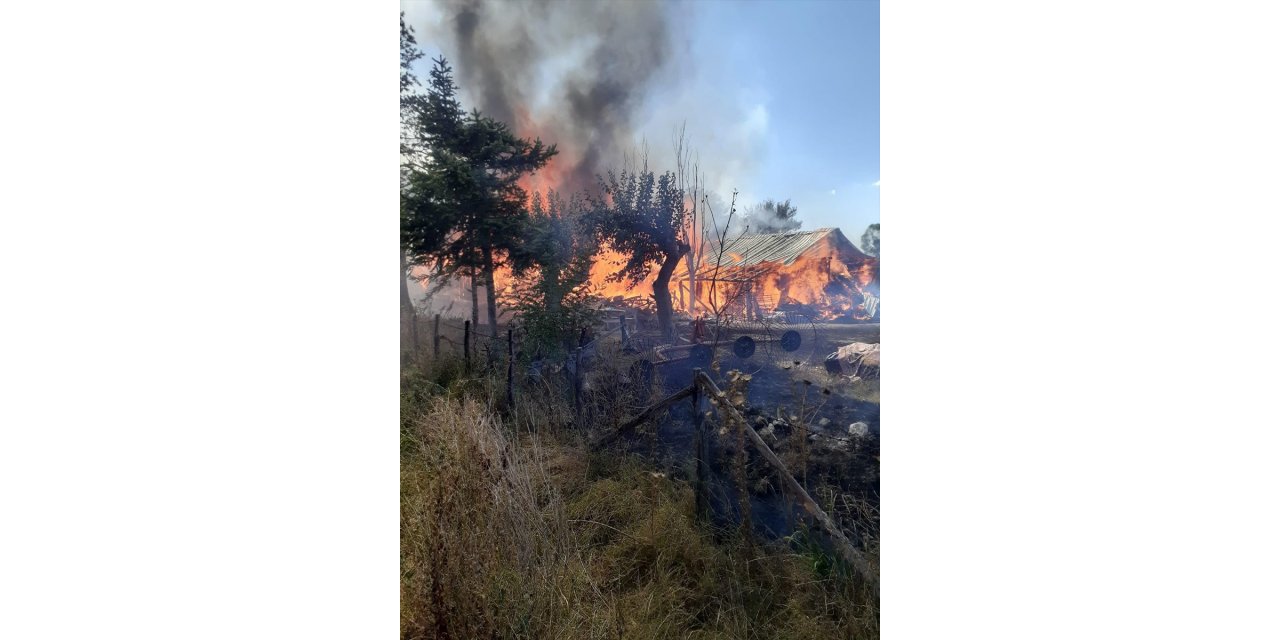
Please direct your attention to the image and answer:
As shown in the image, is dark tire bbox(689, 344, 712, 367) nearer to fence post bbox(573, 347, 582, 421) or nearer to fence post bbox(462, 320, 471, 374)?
fence post bbox(573, 347, 582, 421)

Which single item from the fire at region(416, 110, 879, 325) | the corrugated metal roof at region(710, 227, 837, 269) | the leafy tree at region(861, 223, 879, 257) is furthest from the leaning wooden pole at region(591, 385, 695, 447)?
the leafy tree at region(861, 223, 879, 257)

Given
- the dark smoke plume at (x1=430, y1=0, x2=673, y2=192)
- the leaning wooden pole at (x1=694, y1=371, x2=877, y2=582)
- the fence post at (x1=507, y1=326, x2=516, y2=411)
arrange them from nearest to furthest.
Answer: the leaning wooden pole at (x1=694, y1=371, x2=877, y2=582)
the dark smoke plume at (x1=430, y1=0, x2=673, y2=192)
the fence post at (x1=507, y1=326, x2=516, y2=411)

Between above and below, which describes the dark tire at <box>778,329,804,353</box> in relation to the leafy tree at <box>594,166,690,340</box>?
below

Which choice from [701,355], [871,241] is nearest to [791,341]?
[701,355]

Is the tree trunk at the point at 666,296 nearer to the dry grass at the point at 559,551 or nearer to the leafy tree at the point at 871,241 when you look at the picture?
the dry grass at the point at 559,551
